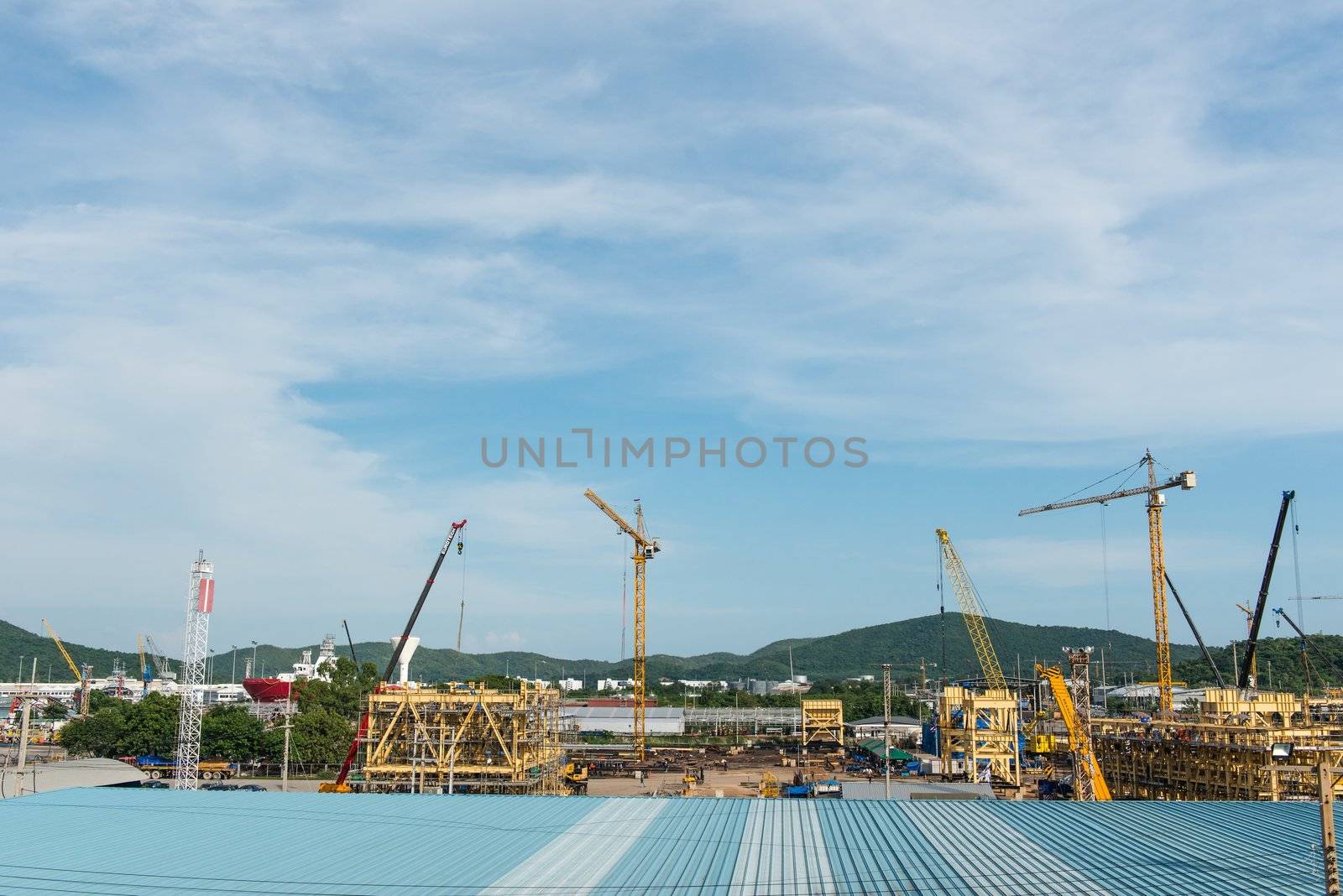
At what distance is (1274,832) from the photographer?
27953 mm

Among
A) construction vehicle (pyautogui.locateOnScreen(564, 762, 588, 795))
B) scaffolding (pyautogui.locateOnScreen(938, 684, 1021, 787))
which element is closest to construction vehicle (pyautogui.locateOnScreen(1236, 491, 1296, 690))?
scaffolding (pyautogui.locateOnScreen(938, 684, 1021, 787))

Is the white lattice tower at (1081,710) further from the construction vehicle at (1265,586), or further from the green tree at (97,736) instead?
the green tree at (97,736)

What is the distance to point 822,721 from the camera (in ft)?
426

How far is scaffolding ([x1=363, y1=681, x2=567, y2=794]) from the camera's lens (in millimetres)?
63438

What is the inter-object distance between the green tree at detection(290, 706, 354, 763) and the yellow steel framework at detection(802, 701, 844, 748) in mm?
60594

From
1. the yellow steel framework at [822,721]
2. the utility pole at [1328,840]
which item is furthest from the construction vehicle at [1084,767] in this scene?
the yellow steel framework at [822,721]

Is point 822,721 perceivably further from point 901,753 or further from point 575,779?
point 575,779

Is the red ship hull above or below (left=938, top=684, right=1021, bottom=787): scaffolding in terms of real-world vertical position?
below

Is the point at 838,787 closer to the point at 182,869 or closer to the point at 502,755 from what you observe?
the point at 502,755

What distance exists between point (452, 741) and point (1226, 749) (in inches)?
1844

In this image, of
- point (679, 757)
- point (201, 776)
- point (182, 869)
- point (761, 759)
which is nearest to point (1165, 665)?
point (761, 759)

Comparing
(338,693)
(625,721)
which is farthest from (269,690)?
(625,721)

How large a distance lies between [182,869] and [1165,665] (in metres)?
→ 104

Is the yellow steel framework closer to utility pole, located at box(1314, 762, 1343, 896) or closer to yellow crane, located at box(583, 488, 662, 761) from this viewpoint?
yellow crane, located at box(583, 488, 662, 761)
